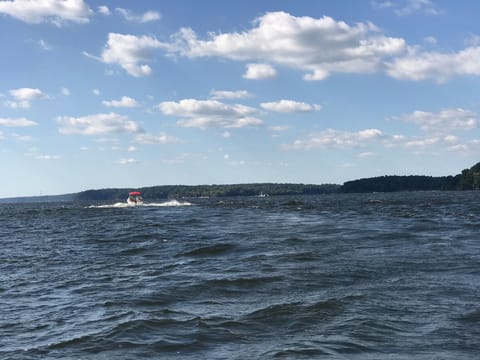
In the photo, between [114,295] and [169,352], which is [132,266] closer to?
[114,295]

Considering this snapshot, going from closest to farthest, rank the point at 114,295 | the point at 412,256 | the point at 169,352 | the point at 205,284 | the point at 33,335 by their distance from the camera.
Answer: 1. the point at 169,352
2. the point at 33,335
3. the point at 114,295
4. the point at 205,284
5. the point at 412,256

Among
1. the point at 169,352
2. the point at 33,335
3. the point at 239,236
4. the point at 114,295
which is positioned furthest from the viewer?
the point at 239,236

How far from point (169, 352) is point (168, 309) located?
373 centimetres

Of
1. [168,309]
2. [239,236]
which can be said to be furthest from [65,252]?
[168,309]

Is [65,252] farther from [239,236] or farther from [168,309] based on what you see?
[168,309]

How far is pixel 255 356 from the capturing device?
32.9 ft

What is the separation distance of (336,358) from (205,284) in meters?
8.53

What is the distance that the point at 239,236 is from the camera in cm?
3428

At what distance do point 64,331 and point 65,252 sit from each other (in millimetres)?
17910

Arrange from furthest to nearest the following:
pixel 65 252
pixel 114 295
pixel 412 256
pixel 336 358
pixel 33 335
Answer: pixel 65 252, pixel 412 256, pixel 114 295, pixel 33 335, pixel 336 358

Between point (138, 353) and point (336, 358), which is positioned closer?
point (336, 358)

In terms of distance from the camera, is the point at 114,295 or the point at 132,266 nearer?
the point at 114,295

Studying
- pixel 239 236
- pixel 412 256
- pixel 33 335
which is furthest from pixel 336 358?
pixel 239 236

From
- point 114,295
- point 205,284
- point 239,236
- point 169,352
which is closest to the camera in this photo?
point 169,352
